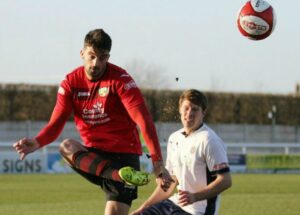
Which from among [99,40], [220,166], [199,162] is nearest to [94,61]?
[99,40]

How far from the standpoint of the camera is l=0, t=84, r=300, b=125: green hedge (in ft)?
166

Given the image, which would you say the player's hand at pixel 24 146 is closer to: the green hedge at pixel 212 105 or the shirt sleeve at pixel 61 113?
the shirt sleeve at pixel 61 113

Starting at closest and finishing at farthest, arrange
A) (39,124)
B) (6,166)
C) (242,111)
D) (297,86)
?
1. (6,166)
2. (39,124)
3. (242,111)
4. (297,86)

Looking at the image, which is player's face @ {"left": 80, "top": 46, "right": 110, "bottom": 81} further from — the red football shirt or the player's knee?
the player's knee

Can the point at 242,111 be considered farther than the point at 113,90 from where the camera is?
Yes

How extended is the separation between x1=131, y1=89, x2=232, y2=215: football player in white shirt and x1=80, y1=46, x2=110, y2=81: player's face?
814 mm

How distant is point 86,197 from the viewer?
2116 cm

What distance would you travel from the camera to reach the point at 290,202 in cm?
1953

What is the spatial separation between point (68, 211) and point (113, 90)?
27.7ft

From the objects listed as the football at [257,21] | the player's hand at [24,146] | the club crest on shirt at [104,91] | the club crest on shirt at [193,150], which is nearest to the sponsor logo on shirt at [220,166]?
the club crest on shirt at [193,150]

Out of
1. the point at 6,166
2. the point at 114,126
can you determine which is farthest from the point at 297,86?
the point at 114,126

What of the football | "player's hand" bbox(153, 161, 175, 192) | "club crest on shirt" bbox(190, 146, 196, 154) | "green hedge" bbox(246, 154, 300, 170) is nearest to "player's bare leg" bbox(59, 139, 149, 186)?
"player's hand" bbox(153, 161, 175, 192)

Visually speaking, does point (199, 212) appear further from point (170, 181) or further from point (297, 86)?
point (297, 86)

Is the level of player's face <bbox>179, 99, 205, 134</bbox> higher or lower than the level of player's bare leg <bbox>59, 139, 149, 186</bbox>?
higher
